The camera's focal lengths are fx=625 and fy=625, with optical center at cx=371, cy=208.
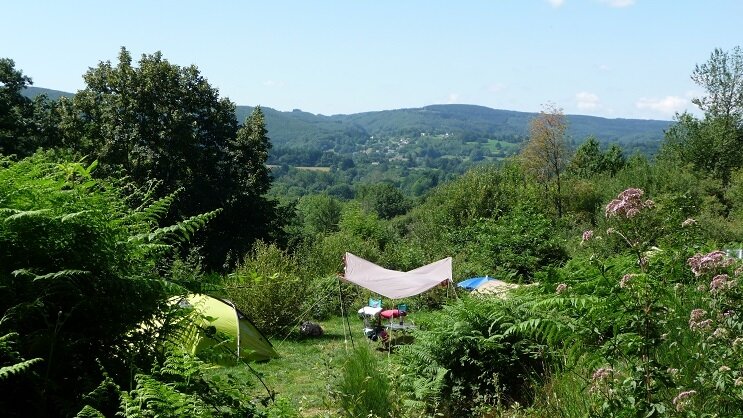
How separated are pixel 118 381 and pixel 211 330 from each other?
37 cm

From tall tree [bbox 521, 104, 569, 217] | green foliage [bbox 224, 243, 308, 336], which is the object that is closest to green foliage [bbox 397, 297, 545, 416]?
green foliage [bbox 224, 243, 308, 336]

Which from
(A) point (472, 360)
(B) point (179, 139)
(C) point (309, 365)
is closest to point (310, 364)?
(C) point (309, 365)

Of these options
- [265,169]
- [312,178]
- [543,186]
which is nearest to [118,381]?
[265,169]

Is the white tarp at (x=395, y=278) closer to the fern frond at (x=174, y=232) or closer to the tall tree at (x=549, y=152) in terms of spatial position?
the fern frond at (x=174, y=232)

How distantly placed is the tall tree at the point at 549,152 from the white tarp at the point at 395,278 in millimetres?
23854

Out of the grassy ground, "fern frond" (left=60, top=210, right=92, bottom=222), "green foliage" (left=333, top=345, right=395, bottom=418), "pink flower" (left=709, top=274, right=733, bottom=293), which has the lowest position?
the grassy ground

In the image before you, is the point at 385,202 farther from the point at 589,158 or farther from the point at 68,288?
the point at 68,288

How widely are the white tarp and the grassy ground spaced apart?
0.95 metres

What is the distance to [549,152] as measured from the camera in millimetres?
35750

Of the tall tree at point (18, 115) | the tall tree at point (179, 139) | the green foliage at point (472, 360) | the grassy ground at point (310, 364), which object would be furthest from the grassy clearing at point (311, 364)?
A: the tall tree at point (18, 115)

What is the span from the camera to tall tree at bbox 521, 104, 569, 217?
113 feet

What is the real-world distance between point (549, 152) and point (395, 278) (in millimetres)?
27031

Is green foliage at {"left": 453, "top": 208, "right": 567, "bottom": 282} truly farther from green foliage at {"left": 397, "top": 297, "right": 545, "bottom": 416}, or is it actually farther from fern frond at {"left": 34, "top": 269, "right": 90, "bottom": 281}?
fern frond at {"left": 34, "top": 269, "right": 90, "bottom": 281}

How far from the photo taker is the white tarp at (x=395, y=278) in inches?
407
